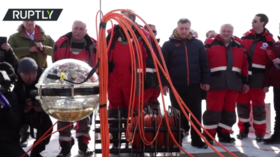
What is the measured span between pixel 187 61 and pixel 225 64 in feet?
2.12

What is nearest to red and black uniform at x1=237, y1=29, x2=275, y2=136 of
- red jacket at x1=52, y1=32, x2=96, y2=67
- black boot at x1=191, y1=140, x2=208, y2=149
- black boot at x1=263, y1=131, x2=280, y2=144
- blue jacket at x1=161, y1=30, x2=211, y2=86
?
black boot at x1=263, y1=131, x2=280, y2=144

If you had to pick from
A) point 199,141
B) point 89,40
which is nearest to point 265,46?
point 199,141

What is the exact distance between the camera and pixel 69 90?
9.78 feet

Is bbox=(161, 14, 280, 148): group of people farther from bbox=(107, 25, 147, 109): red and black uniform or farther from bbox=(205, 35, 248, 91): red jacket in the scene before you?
bbox=(107, 25, 147, 109): red and black uniform

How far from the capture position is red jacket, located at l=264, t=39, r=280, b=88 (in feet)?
21.2

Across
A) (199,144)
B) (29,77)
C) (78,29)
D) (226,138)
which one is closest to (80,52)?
(78,29)

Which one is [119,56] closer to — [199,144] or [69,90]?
[199,144]

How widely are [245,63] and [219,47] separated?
0.52m

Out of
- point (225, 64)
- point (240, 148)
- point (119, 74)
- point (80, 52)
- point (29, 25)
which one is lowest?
point (240, 148)

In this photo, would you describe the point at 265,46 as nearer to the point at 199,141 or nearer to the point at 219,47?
the point at 219,47

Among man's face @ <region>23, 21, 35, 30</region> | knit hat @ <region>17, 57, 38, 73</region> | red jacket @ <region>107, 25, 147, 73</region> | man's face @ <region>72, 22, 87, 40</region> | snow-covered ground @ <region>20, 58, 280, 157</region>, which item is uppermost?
man's face @ <region>23, 21, 35, 30</region>

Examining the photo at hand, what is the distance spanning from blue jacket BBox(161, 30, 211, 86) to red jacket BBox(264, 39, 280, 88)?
1.09 m

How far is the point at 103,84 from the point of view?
10.1 feet

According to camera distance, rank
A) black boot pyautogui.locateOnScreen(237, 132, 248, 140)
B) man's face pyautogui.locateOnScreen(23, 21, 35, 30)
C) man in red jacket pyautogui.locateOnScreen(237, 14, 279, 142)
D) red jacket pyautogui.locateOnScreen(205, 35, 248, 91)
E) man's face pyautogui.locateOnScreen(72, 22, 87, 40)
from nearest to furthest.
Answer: man's face pyautogui.locateOnScreen(72, 22, 87, 40) → red jacket pyautogui.locateOnScreen(205, 35, 248, 91) → man's face pyautogui.locateOnScreen(23, 21, 35, 30) → man in red jacket pyautogui.locateOnScreen(237, 14, 279, 142) → black boot pyautogui.locateOnScreen(237, 132, 248, 140)
